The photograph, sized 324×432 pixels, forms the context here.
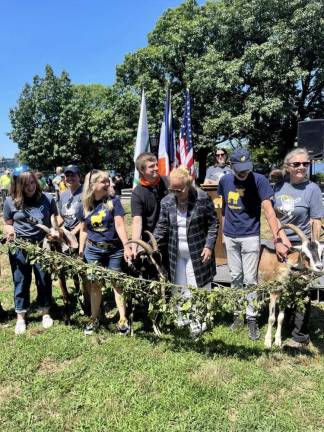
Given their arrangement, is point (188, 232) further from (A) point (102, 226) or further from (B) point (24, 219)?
(B) point (24, 219)

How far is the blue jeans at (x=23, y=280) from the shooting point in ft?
15.7

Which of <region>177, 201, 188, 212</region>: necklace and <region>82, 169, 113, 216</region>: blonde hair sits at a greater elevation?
<region>82, 169, 113, 216</region>: blonde hair

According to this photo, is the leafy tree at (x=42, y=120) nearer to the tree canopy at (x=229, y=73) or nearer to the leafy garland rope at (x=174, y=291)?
the tree canopy at (x=229, y=73)

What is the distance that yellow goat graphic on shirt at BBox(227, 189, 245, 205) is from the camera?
4.26 meters

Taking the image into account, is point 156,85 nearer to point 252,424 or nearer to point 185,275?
point 185,275

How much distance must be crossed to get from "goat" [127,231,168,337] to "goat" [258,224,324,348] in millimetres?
1250

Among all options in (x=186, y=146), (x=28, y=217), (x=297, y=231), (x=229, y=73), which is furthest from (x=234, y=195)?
(x=229, y=73)

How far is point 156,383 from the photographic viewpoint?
3.62 metres

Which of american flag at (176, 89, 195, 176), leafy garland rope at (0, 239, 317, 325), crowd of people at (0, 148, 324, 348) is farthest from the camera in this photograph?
american flag at (176, 89, 195, 176)

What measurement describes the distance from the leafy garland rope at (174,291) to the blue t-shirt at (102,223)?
0.36m

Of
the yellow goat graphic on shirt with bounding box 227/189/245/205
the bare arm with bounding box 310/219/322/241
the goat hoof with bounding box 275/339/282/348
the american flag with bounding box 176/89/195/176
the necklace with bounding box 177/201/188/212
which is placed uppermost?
the american flag with bounding box 176/89/195/176

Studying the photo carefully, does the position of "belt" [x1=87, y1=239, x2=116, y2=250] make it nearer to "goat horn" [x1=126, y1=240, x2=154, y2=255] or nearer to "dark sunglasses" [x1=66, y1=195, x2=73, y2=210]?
"goat horn" [x1=126, y1=240, x2=154, y2=255]

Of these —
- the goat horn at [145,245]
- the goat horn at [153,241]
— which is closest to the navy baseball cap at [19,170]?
the goat horn at [145,245]

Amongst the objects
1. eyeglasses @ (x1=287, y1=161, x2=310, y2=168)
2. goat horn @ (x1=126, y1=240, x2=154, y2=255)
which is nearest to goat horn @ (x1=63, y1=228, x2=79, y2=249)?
goat horn @ (x1=126, y1=240, x2=154, y2=255)
